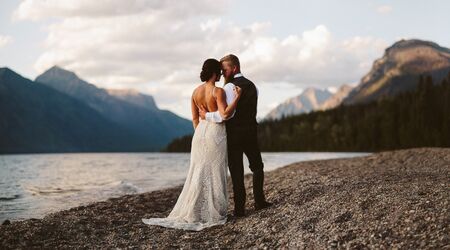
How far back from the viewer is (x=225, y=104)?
12.8 meters

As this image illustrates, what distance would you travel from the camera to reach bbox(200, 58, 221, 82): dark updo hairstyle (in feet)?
42.5

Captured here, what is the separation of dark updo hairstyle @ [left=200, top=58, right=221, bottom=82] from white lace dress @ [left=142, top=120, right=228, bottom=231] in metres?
1.34

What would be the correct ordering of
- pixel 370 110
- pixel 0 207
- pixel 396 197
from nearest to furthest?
1. pixel 396 197
2. pixel 0 207
3. pixel 370 110

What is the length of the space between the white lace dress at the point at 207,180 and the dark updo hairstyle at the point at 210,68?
1337 mm

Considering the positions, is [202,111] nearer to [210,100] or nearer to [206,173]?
[210,100]

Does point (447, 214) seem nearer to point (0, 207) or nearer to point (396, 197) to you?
point (396, 197)

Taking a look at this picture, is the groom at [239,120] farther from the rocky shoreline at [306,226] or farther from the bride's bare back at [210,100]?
the rocky shoreline at [306,226]

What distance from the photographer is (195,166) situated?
1368 cm

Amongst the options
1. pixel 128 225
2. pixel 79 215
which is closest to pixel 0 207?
pixel 79 215

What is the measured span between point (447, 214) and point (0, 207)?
72.4 ft

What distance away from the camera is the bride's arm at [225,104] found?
41.3 ft

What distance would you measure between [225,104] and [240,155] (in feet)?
5.20

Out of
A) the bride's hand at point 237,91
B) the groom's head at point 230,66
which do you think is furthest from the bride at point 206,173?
the bride's hand at point 237,91

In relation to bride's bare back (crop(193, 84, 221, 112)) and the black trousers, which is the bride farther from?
the black trousers
